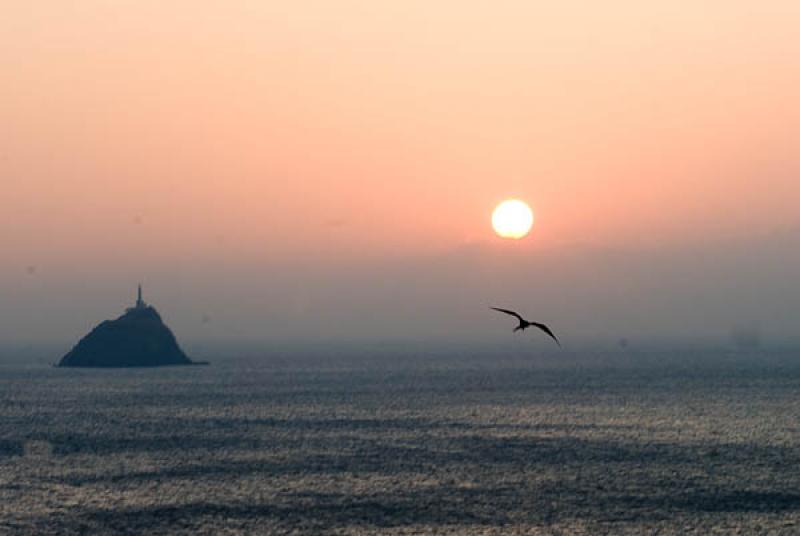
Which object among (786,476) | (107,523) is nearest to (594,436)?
(786,476)

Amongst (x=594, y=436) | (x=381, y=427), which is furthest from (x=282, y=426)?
(x=594, y=436)

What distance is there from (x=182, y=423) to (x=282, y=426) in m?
16.2

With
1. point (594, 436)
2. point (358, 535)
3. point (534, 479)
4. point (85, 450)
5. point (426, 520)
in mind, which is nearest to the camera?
point (358, 535)

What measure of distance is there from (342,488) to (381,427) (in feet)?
203

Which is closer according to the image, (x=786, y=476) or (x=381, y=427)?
(x=786, y=476)

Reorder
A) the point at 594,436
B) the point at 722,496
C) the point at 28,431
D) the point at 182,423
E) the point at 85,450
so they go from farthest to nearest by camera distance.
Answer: the point at 182,423, the point at 28,431, the point at 594,436, the point at 85,450, the point at 722,496

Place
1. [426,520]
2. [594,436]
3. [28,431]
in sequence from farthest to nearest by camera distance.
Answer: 1. [28,431]
2. [594,436]
3. [426,520]

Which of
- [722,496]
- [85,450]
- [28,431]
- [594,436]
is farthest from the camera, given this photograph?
[28,431]

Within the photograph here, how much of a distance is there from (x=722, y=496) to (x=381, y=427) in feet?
237

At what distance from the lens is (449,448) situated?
134 metres

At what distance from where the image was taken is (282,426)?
167 m

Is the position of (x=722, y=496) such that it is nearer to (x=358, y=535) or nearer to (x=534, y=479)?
(x=534, y=479)

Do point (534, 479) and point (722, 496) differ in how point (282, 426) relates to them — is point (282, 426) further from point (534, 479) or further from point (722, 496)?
point (722, 496)

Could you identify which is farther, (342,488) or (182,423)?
(182,423)
